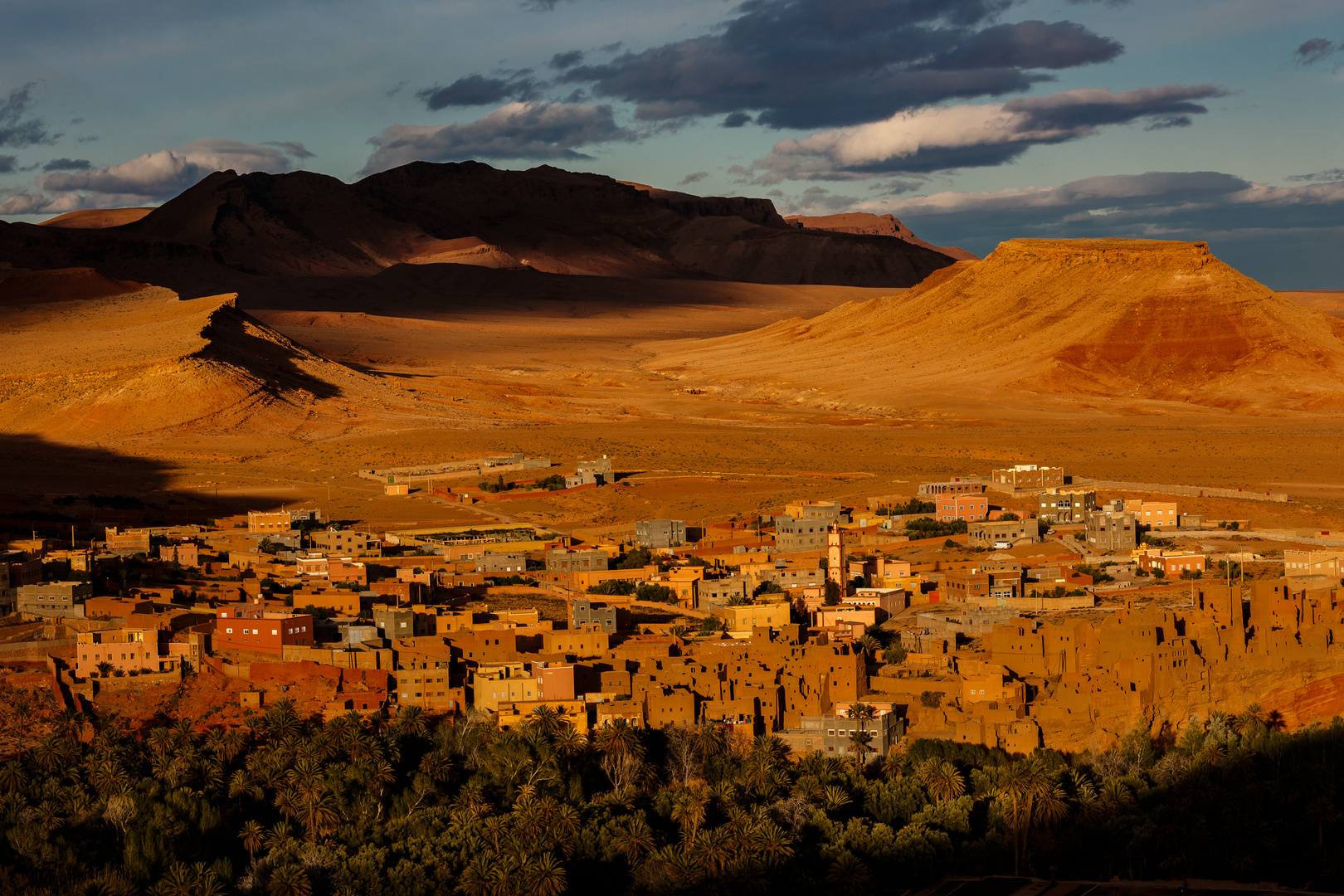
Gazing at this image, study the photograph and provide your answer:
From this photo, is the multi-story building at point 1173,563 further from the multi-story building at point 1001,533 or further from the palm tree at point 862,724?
the palm tree at point 862,724

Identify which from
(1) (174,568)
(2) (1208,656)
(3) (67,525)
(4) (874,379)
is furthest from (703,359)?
(2) (1208,656)

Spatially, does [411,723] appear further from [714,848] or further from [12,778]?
[714,848]

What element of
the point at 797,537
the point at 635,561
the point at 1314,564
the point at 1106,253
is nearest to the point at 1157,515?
the point at 1314,564

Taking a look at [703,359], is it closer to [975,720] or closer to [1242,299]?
[1242,299]

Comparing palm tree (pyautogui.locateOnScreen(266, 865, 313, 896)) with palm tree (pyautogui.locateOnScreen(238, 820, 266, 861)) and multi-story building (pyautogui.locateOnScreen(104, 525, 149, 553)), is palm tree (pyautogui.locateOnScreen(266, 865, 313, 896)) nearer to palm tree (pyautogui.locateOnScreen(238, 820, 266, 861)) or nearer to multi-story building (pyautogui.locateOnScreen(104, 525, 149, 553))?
palm tree (pyautogui.locateOnScreen(238, 820, 266, 861))

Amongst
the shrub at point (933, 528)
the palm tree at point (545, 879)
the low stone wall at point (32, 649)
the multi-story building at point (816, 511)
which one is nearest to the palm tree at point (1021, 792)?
the palm tree at point (545, 879)

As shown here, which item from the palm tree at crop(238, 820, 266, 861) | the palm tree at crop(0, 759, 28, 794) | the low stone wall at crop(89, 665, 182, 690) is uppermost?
the low stone wall at crop(89, 665, 182, 690)

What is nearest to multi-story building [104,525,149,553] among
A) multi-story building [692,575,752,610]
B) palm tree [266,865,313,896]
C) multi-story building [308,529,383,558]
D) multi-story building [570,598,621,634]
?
multi-story building [308,529,383,558]
